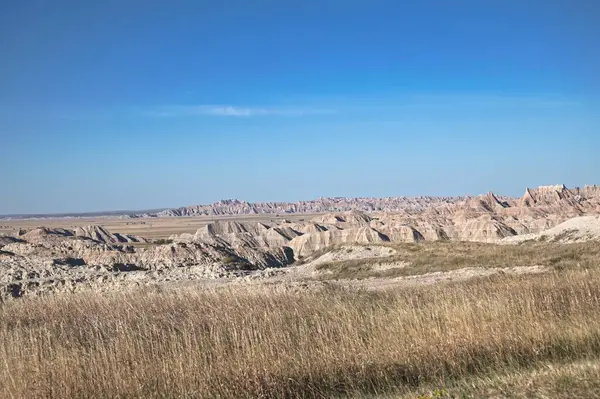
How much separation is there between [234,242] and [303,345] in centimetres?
7734

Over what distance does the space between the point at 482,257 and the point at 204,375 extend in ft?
93.6

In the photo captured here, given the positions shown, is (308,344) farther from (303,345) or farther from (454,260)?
(454,260)

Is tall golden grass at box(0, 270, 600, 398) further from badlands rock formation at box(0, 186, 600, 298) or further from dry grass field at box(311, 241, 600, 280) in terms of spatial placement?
dry grass field at box(311, 241, 600, 280)

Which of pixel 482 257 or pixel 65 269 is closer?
pixel 482 257

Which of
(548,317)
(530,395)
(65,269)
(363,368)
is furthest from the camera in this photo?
(65,269)

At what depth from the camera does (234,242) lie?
83938 mm

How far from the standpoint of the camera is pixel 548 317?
8.15 metres

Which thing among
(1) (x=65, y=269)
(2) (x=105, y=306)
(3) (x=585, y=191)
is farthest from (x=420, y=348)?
(3) (x=585, y=191)

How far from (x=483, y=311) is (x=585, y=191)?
19584cm

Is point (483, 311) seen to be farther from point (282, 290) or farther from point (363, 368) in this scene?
point (282, 290)

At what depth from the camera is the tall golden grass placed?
21.6 feet

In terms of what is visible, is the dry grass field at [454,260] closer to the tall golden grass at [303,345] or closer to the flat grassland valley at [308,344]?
the flat grassland valley at [308,344]

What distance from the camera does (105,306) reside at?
11.0 metres

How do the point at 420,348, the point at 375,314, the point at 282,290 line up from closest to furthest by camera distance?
the point at 420,348 < the point at 375,314 < the point at 282,290
